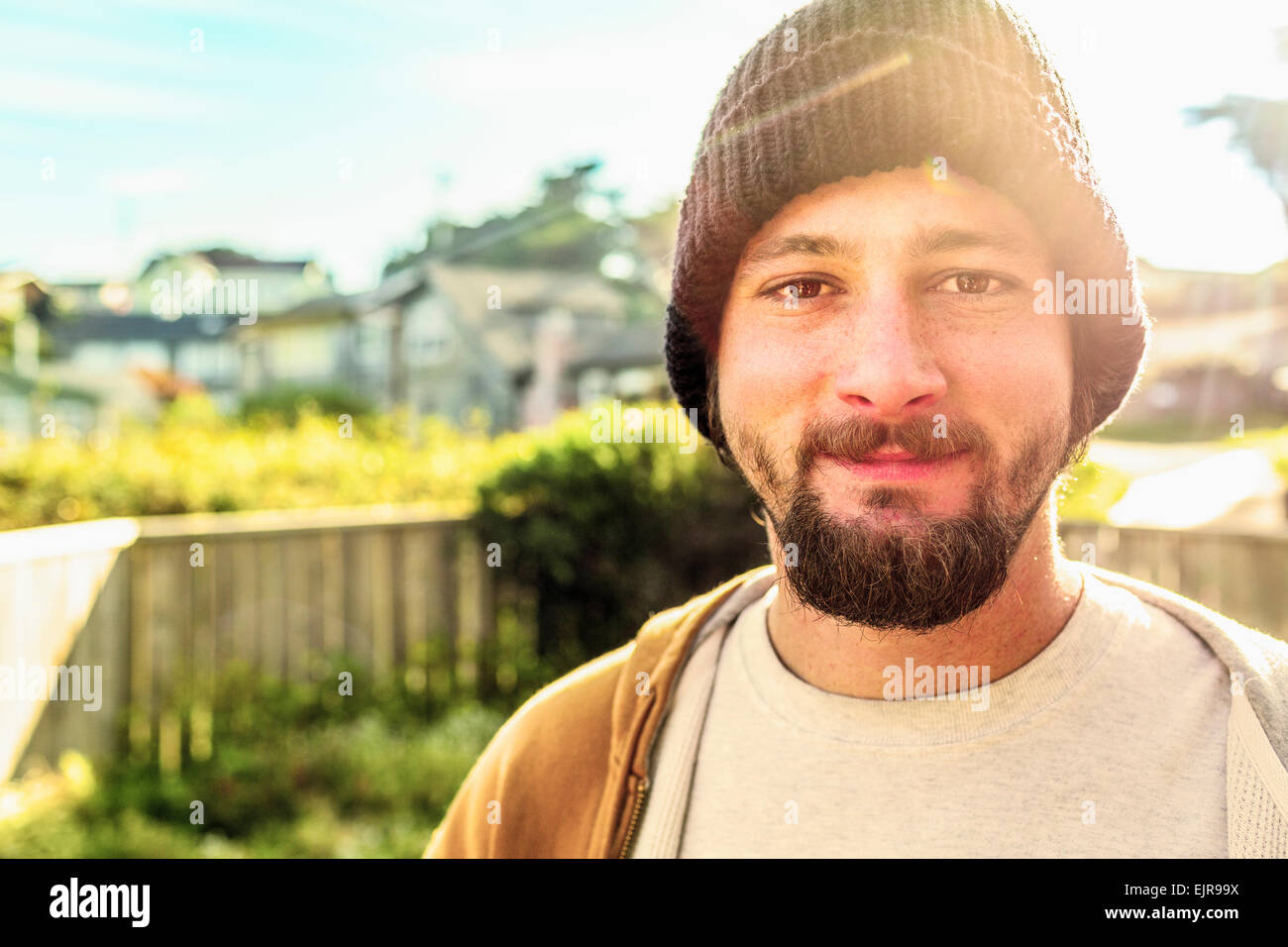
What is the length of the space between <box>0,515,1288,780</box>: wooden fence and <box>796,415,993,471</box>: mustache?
16.6 ft

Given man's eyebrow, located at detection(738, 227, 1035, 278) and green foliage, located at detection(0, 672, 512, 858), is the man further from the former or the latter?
green foliage, located at detection(0, 672, 512, 858)

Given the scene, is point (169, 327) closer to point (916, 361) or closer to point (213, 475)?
point (213, 475)

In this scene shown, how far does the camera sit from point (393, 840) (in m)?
5.21

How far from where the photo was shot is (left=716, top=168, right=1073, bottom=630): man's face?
1508 mm

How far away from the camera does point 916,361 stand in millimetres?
1503

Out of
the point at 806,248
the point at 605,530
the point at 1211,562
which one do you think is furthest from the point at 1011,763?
the point at 605,530

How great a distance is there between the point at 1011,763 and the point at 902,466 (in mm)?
487

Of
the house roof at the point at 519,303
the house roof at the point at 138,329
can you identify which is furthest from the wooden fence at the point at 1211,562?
the house roof at the point at 138,329

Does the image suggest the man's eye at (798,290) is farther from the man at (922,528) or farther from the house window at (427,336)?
the house window at (427,336)

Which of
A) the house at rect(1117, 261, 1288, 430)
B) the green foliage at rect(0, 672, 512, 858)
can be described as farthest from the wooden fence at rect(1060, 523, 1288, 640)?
the house at rect(1117, 261, 1288, 430)

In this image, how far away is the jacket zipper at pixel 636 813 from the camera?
1.63 meters
